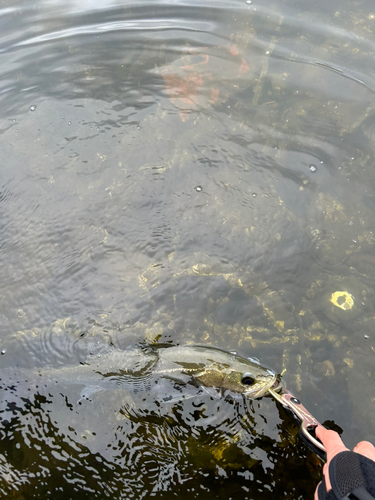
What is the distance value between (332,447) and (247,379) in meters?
1.13

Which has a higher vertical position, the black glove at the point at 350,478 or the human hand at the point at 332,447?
the black glove at the point at 350,478

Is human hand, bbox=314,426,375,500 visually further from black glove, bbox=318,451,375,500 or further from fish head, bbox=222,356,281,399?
fish head, bbox=222,356,281,399

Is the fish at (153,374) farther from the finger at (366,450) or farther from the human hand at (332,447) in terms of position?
the finger at (366,450)

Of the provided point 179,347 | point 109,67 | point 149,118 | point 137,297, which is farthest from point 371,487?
point 109,67

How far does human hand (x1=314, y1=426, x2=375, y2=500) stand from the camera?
2550mm

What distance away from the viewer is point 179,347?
14.1 ft

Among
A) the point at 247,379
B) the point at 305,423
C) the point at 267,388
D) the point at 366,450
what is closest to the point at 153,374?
the point at 247,379

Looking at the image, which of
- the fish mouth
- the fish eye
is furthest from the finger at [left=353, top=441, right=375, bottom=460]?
the fish eye

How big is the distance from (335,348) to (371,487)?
2274 mm

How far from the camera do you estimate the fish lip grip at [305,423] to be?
3.11 metres

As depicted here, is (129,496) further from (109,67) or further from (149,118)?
(109,67)

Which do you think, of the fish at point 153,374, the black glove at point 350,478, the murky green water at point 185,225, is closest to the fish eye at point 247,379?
the fish at point 153,374

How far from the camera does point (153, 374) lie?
4203 millimetres

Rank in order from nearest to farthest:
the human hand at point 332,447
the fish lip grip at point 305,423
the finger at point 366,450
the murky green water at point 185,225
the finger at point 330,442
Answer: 1. the human hand at point 332,447
2. the finger at point 366,450
3. the finger at point 330,442
4. the fish lip grip at point 305,423
5. the murky green water at point 185,225
